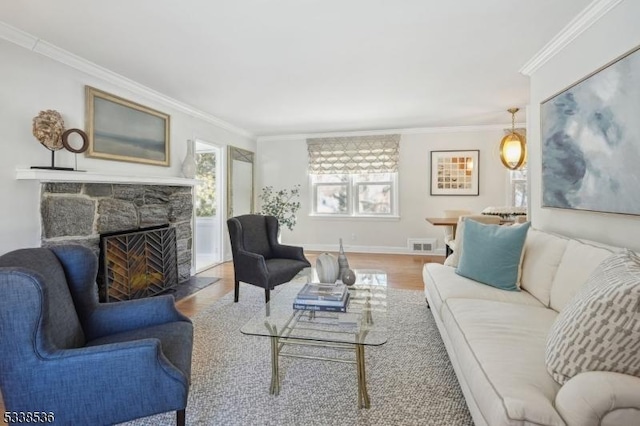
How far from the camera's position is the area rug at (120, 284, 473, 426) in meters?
1.64

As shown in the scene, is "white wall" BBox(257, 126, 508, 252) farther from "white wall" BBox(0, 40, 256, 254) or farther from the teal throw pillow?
"white wall" BBox(0, 40, 256, 254)

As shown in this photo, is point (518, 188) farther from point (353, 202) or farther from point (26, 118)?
point (26, 118)

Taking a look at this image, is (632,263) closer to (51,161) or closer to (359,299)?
(359,299)

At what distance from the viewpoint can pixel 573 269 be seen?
1.85 meters

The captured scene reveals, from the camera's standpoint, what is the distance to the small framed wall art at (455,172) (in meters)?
5.61

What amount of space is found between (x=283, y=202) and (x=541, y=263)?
4745 millimetres

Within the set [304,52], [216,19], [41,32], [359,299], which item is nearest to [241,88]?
[304,52]

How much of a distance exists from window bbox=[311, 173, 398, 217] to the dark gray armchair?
2592mm

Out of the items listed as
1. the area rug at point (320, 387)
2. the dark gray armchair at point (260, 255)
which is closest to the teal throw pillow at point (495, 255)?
the area rug at point (320, 387)

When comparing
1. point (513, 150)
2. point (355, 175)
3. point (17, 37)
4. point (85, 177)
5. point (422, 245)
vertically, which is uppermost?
point (17, 37)

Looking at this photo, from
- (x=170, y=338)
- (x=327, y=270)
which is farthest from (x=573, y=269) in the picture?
(x=170, y=338)

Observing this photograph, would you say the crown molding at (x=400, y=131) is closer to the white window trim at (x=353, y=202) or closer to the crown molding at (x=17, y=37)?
the white window trim at (x=353, y=202)

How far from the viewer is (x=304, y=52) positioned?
2695mm

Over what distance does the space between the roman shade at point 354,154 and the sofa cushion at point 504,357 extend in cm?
411
